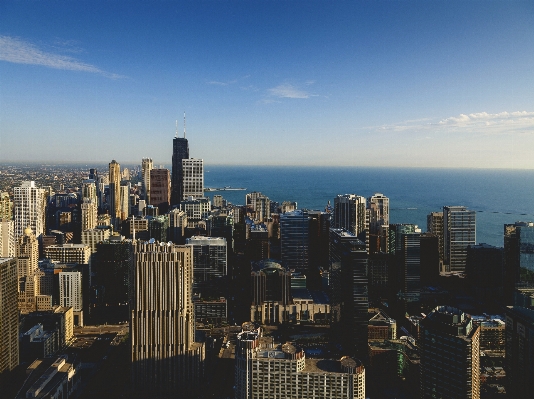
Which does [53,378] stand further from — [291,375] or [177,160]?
[177,160]

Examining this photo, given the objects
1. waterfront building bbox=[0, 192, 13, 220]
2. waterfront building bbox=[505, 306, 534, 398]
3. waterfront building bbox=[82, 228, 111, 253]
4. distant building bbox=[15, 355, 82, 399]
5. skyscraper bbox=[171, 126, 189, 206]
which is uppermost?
skyscraper bbox=[171, 126, 189, 206]

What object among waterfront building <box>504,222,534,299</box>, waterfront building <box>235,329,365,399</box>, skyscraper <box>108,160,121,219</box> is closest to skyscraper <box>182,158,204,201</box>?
skyscraper <box>108,160,121,219</box>

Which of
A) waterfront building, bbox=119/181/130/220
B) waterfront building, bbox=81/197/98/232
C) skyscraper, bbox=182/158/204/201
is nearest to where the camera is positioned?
waterfront building, bbox=81/197/98/232

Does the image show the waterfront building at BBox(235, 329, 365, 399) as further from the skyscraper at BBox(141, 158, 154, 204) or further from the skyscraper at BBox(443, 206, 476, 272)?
the skyscraper at BBox(141, 158, 154, 204)

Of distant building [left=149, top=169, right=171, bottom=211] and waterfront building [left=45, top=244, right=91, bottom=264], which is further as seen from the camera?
distant building [left=149, top=169, right=171, bottom=211]

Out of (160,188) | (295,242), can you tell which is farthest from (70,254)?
(160,188)

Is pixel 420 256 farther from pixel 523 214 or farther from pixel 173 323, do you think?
pixel 173 323

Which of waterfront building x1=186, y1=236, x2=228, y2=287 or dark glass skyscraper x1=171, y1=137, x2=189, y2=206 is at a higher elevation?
dark glass skyscraper x1=171, y1=137, x2=189, y2=206
